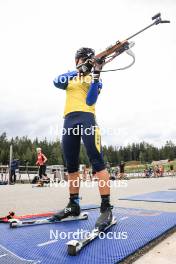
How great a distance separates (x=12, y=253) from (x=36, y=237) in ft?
1.62

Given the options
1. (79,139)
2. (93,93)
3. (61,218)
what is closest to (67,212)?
(61,218)

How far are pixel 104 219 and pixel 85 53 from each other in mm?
2018

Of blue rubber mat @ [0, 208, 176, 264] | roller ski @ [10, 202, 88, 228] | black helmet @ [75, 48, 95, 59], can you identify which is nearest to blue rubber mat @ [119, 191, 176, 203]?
blue rubber mat @ [0, 208, 176, 264]

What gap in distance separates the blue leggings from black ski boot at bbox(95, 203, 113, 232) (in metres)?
0.45

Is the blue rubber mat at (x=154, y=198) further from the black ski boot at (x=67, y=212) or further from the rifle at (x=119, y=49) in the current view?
the rifle at (x=119, y=49)

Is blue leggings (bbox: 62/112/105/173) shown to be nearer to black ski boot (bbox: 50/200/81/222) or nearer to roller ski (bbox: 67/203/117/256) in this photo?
black ski boot (bbox: 50/200/81/222)

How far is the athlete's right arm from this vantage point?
3.89m

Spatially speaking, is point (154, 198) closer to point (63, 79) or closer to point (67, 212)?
point (67, 212)

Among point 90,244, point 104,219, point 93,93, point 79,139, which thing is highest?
point 93,93

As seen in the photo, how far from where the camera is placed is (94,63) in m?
3.58

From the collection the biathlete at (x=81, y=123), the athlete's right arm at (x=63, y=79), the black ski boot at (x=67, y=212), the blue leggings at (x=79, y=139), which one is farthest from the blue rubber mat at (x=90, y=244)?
the athlete's right arm at (x=63, y=79)

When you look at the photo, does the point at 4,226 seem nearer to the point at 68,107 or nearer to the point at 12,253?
the point at 12,253

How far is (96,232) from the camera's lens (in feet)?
9.62

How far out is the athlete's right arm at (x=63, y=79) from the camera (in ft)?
12.8
